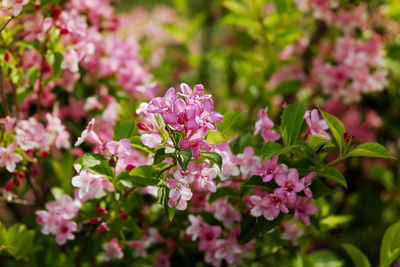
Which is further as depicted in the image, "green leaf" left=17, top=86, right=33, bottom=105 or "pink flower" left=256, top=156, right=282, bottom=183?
"green leaf" left=17, top=86, right=33, bottom=105

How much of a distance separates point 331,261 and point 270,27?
860mm

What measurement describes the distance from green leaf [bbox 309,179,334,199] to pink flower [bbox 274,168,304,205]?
0.05 metres

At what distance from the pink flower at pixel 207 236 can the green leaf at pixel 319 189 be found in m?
0.26

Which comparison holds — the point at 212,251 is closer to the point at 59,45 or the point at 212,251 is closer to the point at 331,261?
the point at 331,261

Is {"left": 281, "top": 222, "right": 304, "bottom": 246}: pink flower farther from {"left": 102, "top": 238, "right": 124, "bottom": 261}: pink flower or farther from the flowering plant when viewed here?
{"left": 102, "top": 238, "right": 124, "bottom": 261}: pink flower

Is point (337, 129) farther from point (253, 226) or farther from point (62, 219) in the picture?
point (62, 219)

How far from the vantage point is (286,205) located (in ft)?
3.10

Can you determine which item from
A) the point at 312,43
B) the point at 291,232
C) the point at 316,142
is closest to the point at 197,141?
the point at 316,142

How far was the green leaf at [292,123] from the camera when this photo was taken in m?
0.90

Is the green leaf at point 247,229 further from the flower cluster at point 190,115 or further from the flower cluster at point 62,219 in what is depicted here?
the flower cluster at point 62,219

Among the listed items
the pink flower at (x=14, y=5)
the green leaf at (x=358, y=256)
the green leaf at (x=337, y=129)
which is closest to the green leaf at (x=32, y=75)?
the pink flower at (x=14, y=5)

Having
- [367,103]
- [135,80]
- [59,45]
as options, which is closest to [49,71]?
[59,45]

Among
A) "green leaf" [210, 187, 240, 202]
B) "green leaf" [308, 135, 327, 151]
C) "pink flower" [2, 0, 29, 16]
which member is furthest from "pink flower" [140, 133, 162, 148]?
→ "pink flower" [2, 0, 29, 16]

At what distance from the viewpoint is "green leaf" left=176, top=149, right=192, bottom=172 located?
2.52 ft
